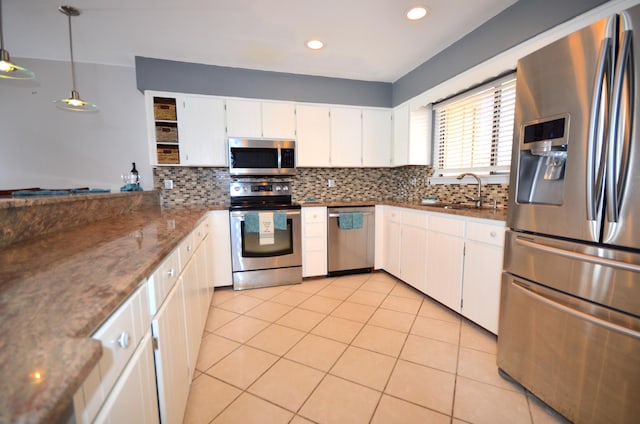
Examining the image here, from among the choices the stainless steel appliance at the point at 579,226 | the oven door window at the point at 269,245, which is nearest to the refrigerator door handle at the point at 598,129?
the stainless steel appliance at the point at 579,226

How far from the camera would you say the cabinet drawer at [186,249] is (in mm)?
1428

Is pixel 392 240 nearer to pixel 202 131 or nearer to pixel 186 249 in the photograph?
pixel 186 249

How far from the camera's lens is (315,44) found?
256 centimetres

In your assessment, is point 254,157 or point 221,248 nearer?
point 221,248

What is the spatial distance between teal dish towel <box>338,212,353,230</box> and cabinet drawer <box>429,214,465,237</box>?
950mm

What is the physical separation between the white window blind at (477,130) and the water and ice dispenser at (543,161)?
3.25 ft

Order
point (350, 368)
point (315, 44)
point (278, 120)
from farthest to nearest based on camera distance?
1. point (278, 120)
2. point (315, 44)
3. point (350, 368)

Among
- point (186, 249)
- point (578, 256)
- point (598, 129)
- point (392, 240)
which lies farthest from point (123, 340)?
point (392, 240)

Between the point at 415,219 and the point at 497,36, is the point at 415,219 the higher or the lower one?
the lower one

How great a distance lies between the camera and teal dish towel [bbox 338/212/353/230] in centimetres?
315

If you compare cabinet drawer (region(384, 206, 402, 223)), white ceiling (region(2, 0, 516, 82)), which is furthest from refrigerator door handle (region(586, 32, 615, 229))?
cabinet drawer (region(384, 206, 402, 223))

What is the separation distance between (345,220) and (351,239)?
26 centimetres

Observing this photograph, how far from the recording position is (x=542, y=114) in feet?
4.39

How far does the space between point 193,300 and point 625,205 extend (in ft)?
7.01
